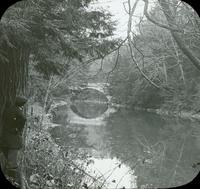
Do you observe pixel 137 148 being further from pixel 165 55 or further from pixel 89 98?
pixel 165 55

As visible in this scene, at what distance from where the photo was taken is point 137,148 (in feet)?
33.8

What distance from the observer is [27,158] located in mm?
5047

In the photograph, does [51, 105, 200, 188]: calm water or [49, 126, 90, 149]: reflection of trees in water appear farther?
[49, 126, 90, 149]: reflection of trees in water

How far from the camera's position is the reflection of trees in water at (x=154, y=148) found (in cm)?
837

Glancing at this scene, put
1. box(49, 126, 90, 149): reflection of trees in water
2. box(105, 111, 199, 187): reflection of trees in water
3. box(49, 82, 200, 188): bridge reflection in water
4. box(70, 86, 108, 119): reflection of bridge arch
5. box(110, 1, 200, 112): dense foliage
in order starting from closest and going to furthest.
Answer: box(110, 1, 200, 112): dense foliage < box(70, 86, 108, 119): reflection of bridge arch < box(49, 82, 200, 188): bridge reflection in water < box(105, 111, 199, 187): reflection of trees in water < box(49, 126, 90, 149): reflection of trees in water

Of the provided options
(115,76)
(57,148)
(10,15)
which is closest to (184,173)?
(57,148)

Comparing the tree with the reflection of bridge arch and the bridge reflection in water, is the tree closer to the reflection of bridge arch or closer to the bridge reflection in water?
the reflection of bridge arch

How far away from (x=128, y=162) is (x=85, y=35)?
5125mm

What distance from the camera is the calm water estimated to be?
Answer: 7.74 meters

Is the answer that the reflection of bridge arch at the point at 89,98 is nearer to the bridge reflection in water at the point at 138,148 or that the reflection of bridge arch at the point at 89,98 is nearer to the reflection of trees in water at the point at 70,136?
the bridge reflection in water at the point at 138,148

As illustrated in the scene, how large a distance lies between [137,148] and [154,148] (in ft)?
3.41

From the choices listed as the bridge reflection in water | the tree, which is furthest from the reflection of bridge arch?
the tree

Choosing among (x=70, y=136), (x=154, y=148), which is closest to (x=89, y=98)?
→ (x=70, y=136)

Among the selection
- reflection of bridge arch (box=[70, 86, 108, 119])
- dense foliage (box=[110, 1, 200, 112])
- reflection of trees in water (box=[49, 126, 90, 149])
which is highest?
dense foliage (box=[110, 1, 200, 112])
